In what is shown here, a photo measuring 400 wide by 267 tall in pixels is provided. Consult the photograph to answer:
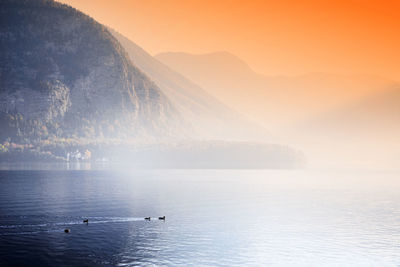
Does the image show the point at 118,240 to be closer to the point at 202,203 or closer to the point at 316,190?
the point at 202,203

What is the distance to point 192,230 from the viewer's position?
76.6m

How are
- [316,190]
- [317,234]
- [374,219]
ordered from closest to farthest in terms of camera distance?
[317,234] < [374,219] < [316,190]

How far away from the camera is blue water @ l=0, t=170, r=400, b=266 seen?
5869 cm

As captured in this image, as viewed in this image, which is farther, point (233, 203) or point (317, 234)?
point (233, 203)

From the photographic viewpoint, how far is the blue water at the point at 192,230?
58.7 meters

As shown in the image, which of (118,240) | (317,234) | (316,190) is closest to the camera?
(118,240)

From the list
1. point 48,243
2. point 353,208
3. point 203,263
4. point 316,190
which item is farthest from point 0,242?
point 316,190

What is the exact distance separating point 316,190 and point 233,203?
5112 centimetres

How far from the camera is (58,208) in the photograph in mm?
96000

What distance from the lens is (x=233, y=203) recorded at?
11781 centimetres

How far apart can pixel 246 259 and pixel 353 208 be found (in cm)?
5885

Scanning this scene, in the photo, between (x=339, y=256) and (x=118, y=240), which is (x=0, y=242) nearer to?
(x=118, y=240)

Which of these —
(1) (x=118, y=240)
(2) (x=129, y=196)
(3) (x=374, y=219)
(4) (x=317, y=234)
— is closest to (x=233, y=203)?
(2) (x=129, y=196)

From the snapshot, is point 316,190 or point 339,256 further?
point 316,190
